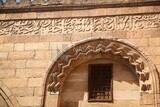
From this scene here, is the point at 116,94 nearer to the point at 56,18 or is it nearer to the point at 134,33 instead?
the point at 134,33

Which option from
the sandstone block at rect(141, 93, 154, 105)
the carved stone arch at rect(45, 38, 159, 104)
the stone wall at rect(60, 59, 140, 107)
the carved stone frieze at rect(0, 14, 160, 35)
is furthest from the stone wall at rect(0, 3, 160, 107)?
the sandstone block at rect(141, 93, 154, 105)

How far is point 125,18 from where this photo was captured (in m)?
7.52

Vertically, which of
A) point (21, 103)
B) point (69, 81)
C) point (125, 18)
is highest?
point (125, 18)

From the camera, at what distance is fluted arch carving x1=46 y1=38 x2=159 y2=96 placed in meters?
6.78

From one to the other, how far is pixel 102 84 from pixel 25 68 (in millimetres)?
1675


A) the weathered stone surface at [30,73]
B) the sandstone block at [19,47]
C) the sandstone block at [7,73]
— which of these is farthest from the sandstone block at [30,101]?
the sandstone block at [19,47]

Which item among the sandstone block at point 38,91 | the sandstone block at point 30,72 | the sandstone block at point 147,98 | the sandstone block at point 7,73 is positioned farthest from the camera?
the sandstone block at point 7,73

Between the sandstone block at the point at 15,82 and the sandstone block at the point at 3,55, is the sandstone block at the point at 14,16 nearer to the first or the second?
the sandstone block at the point at 3,55

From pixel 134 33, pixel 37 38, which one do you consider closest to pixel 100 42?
pixel 134 33

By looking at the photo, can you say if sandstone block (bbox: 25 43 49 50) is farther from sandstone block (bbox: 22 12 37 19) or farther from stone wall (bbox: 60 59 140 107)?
stone wall (bbox: 60 59 140 107)

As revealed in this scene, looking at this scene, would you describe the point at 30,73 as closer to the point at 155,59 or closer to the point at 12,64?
the point at 12,64

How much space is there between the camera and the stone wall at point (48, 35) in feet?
23.4

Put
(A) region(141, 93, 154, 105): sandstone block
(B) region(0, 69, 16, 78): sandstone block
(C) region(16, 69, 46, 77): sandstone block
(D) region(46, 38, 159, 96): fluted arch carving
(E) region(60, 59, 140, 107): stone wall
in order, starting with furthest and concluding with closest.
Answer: (B) region(0, 69, 16, 78): sandstone block, (C) region(16, 69, 46, 77): sandstone block, (E) region(60, 59, 140, 107): stone wall, (D) region(46, 38, 159, 96): fluted arch carving, (A) region(141, 93, 154, 105): sandstone block

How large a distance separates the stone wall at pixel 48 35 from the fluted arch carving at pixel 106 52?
0.44ft
